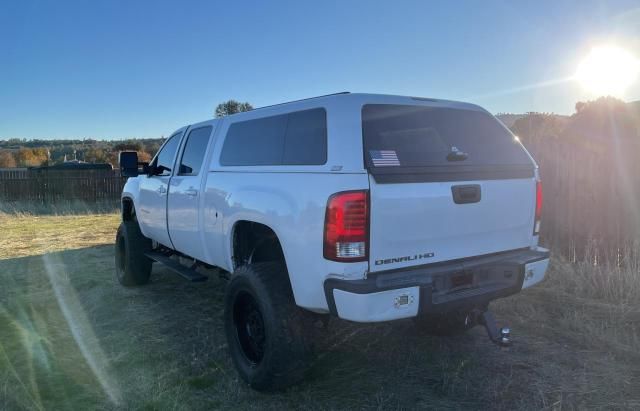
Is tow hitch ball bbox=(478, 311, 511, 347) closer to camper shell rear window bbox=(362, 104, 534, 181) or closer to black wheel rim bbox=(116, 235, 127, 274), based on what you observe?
camper shell rear window bbox=(362, 104, 534, 181)

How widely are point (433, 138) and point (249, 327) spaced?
197cm

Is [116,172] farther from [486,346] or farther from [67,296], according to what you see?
[486,346]

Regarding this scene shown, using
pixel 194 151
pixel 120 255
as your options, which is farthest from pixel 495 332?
pixel 120 255

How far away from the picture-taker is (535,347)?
14.1 ft

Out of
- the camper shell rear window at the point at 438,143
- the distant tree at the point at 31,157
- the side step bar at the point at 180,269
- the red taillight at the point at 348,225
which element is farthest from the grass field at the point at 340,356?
the distant tree at the point at 31,157

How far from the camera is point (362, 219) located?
2869 mm

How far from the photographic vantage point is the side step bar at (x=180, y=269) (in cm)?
476

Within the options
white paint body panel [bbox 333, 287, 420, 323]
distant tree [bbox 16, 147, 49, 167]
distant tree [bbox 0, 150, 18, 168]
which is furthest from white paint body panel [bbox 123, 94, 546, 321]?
distant tree [bbox 16, 147, 49, 167]

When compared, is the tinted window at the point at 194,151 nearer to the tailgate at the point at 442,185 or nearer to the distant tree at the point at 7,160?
the tailgate at the point at 442,185

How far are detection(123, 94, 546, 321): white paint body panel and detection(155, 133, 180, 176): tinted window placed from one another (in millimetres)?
1624

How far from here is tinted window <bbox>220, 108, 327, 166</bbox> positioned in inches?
131

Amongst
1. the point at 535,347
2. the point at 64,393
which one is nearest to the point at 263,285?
the point at 64,393

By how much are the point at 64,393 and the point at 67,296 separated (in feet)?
9.59

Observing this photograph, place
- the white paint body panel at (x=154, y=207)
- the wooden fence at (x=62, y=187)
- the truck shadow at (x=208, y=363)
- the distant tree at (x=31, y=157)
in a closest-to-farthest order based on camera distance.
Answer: the truck shadow at (x=208, y=363) < the white paint body panel at (x=154, y=207) < the wooden fence at (x=62, y=187) < the distant tree at (x=31, y=157)
